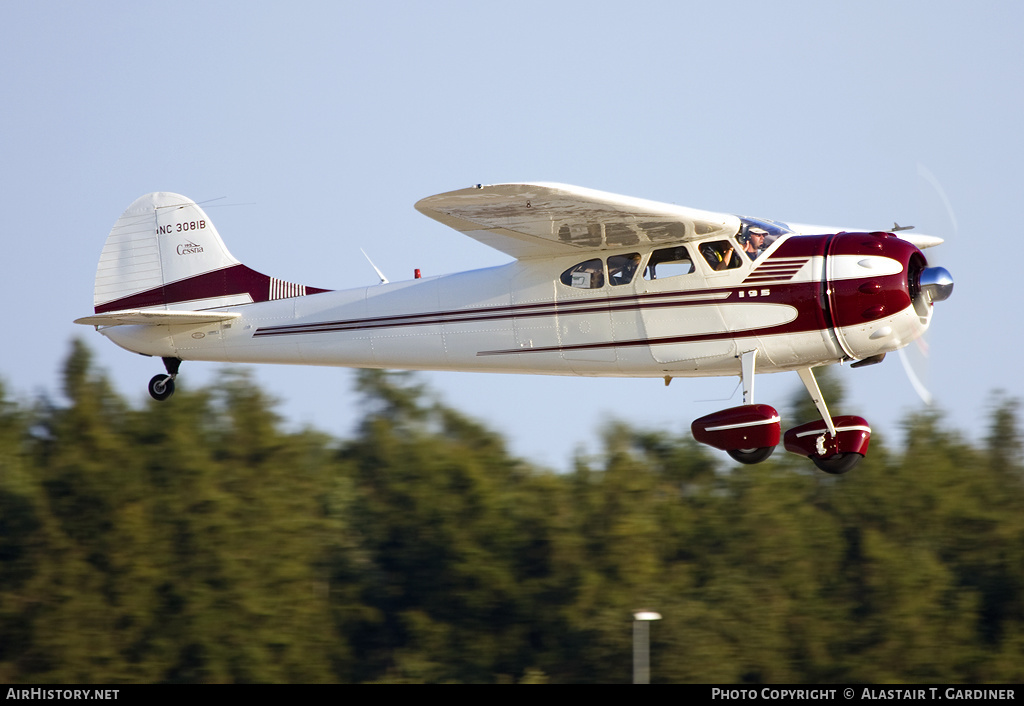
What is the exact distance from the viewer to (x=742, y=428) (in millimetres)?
10430

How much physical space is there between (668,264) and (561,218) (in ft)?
3.50

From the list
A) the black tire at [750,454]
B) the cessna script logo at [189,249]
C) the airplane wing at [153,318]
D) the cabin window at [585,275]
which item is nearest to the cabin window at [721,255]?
the cabin window at [585,275]

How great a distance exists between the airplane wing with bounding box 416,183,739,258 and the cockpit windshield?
Answer: 12 cm

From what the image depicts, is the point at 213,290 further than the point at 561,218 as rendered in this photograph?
Yes

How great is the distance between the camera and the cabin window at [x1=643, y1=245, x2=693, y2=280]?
1073 centimetres

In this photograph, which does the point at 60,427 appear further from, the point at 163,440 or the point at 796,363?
the point at 796,363

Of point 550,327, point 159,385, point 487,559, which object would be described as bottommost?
point 487,559

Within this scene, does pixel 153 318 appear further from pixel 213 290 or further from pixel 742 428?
pixel 742 428

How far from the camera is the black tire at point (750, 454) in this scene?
34.6 ft

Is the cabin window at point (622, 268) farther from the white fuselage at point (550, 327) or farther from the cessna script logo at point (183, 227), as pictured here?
the cessna script logo at point (183, 227)

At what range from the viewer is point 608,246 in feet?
36.0

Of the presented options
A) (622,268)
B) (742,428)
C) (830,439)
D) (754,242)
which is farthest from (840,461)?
(622,268)
